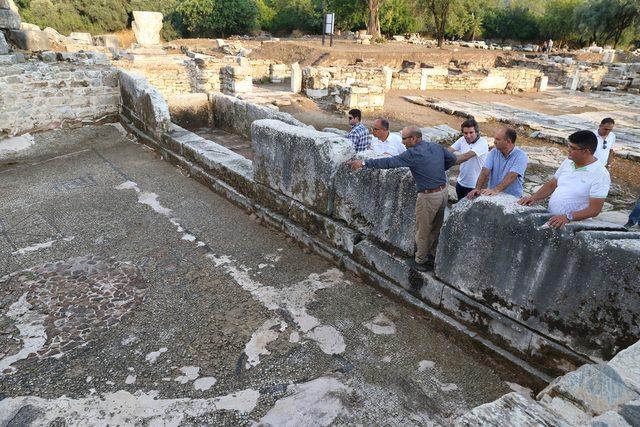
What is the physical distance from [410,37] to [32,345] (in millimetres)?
44591

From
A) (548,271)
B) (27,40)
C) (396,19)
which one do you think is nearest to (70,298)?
(548,271)

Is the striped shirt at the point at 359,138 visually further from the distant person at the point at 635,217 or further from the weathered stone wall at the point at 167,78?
the weathered stone wall at the point at 167,78

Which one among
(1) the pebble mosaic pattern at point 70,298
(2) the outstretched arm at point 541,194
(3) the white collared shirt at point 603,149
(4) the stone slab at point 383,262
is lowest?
(1) the pebble mosaic pattern at point 70,298

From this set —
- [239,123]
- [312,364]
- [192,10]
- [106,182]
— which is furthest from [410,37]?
[312,364]

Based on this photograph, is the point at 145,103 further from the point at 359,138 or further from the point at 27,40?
the point at 27,40

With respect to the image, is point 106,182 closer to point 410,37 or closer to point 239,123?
point 239,123

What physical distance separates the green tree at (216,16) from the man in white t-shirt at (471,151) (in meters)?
39.3

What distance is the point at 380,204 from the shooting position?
401 centimetres

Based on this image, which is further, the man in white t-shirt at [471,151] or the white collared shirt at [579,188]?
the man in white t-shirt at [471,151]

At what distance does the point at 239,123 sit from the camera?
8703 millimetres

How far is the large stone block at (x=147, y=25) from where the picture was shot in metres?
23.7

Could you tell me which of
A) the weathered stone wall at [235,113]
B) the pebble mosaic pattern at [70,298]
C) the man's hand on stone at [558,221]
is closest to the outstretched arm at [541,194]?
the man's hand on stone at [558,221]

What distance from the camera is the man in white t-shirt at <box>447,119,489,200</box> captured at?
14.7ft

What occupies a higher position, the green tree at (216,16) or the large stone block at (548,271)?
the green tree at (216,16)
